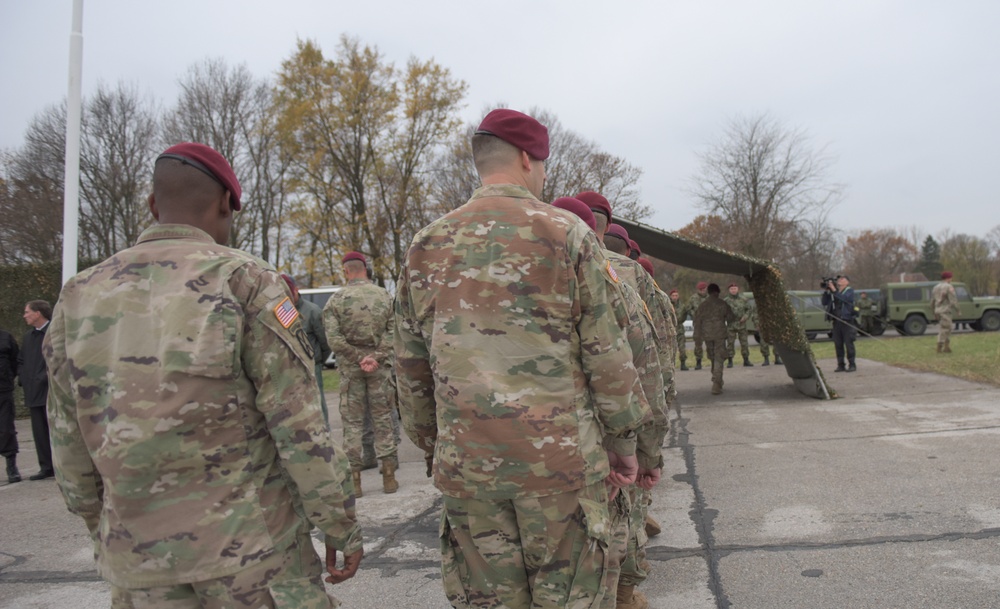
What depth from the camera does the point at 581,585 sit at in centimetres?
215

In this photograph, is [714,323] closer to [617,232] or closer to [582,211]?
[617,232]

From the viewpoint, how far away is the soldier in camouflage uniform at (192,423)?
1.89m

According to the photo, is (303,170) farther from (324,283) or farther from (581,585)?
(581,585)

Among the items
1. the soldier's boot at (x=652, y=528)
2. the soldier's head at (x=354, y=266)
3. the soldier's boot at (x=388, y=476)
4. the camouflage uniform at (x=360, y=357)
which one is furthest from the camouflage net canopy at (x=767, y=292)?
the soldier's boot at (x=652, y=528)

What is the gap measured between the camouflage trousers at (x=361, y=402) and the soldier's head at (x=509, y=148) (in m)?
4.22

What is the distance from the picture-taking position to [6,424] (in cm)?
764

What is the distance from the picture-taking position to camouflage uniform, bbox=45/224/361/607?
189 cm

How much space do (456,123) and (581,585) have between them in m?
26.9

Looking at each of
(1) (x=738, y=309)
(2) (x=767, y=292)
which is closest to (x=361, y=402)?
(2) (x=767, y=292)

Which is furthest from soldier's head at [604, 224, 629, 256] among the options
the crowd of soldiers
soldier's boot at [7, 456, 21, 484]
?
soldier's boot at [7, 456, 21, 484]

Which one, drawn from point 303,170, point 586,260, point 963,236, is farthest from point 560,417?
point 963,236

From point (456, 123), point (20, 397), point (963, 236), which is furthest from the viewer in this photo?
point (963, 236)

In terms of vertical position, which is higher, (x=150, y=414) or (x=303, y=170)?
(x=303, y=170)

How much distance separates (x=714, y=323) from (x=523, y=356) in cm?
1081
